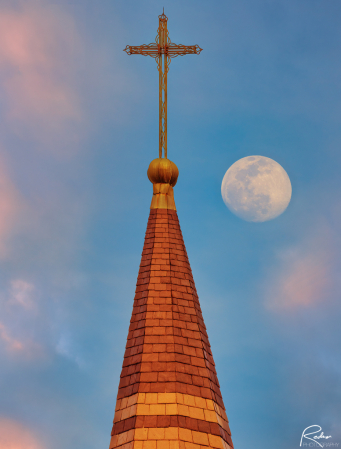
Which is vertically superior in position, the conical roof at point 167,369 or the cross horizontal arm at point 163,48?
the cross horizontal arm at point 163,48

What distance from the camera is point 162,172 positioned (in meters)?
18.8

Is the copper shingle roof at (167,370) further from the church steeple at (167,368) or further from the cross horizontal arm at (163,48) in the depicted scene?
the cross horizontal arm at (163,48)

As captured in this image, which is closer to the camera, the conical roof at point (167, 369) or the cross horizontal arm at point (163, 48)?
the conical roof at point (167, 369)

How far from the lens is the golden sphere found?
61.8 feet

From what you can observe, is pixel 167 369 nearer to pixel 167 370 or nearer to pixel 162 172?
pixel 167 370

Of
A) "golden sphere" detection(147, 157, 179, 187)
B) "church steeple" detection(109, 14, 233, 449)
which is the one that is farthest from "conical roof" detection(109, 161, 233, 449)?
"golden sphere" detection(147, 157, 179, 187)

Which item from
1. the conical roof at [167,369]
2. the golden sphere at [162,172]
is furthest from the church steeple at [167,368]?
the golden sphere at [162,172]

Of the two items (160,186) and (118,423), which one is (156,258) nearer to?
(160,186)

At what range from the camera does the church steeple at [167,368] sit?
13.7 metres

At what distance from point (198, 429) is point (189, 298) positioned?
12.7 feet

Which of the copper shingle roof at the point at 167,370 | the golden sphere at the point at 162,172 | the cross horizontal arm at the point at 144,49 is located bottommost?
the copper shingle roof at the point at 167,370

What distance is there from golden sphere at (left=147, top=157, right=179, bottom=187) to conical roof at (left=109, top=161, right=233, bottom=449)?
6.23 feet

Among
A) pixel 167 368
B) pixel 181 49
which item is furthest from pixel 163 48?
pixel 167 368

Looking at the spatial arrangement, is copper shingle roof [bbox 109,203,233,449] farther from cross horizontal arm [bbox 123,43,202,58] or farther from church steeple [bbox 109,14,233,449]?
cross horizontal arm [bbox 123,43,202,58]
